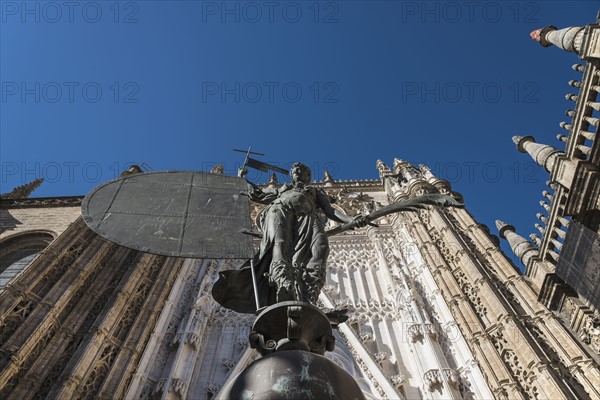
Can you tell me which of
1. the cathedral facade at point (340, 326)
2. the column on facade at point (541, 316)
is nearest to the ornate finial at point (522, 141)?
the cathedral facade at point (340, 326)

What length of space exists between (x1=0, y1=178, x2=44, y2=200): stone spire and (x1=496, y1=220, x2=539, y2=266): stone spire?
1952 centimetres

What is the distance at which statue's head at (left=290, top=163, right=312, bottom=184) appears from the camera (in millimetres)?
5453

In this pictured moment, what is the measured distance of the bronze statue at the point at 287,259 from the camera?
13.2 ft

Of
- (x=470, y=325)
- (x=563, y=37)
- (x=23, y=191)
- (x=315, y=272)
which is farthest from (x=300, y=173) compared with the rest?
(x=23, y=191)

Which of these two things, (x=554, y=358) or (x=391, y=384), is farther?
(x=391, y=384)

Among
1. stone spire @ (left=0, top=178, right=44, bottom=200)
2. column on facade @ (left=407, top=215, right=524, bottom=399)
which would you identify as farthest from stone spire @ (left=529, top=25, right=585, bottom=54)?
stone spire @ (left=0, top=178, right=44, bottom=200)

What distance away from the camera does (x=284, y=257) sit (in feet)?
14.1

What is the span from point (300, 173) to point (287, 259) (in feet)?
4.65

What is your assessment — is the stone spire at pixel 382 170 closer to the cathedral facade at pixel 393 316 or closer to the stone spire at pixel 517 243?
the stone spire at pixel 517 243

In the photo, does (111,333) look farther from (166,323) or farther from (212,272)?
(212,272)

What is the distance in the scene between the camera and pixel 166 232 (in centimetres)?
489

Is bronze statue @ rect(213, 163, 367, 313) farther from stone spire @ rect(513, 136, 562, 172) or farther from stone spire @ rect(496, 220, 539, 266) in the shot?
stone spire @ rect(496, 220, 539, 266)

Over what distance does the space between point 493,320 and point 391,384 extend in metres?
2.64

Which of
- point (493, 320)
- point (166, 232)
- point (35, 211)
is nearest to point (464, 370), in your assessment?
point (493, 320)
